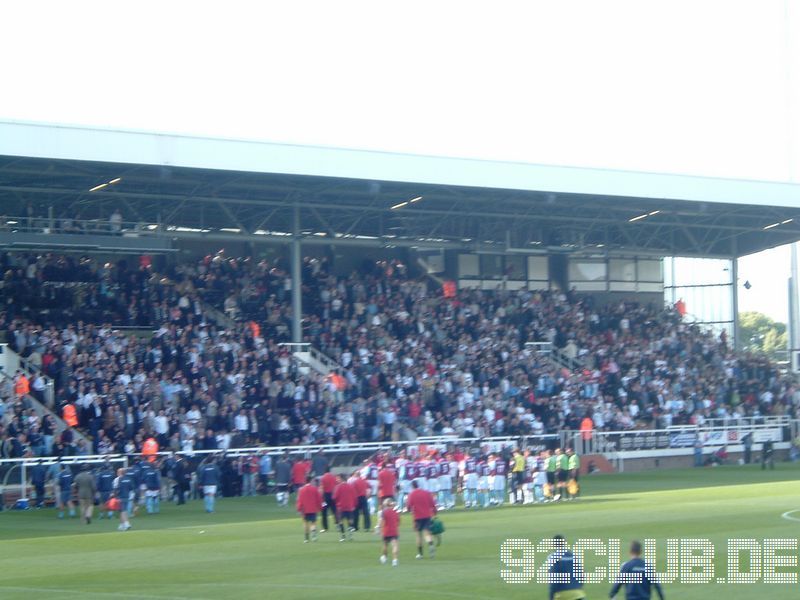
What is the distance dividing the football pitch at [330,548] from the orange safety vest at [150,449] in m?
1.55

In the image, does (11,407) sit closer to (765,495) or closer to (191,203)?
(191,203)

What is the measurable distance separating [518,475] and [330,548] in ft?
38.2

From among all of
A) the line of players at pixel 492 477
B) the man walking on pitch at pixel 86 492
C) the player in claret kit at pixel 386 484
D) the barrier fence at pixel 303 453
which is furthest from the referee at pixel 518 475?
the man walking on pitch at pixel 86 492

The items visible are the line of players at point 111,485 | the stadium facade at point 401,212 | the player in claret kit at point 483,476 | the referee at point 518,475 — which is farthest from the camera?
the stadium facade at point 401,212

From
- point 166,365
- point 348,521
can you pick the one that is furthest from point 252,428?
point 348,521

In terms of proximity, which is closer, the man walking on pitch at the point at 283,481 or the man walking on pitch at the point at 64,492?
the man walking on pitch at the point at 64,492

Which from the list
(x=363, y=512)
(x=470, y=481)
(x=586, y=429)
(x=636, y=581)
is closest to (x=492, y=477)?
(x=470, y=481)

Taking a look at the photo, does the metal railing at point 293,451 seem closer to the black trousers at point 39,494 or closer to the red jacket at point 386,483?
the black trousers at point 39,494

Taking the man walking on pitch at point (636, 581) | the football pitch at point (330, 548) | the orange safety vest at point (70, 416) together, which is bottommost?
the football pitch at point (330, 548)

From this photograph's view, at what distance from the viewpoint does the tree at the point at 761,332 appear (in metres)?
119

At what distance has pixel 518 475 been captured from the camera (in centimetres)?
3606

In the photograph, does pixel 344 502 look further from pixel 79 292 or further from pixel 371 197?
pixel 371 197

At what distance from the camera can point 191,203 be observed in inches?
1817

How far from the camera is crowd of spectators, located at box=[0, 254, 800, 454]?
40406 mm
